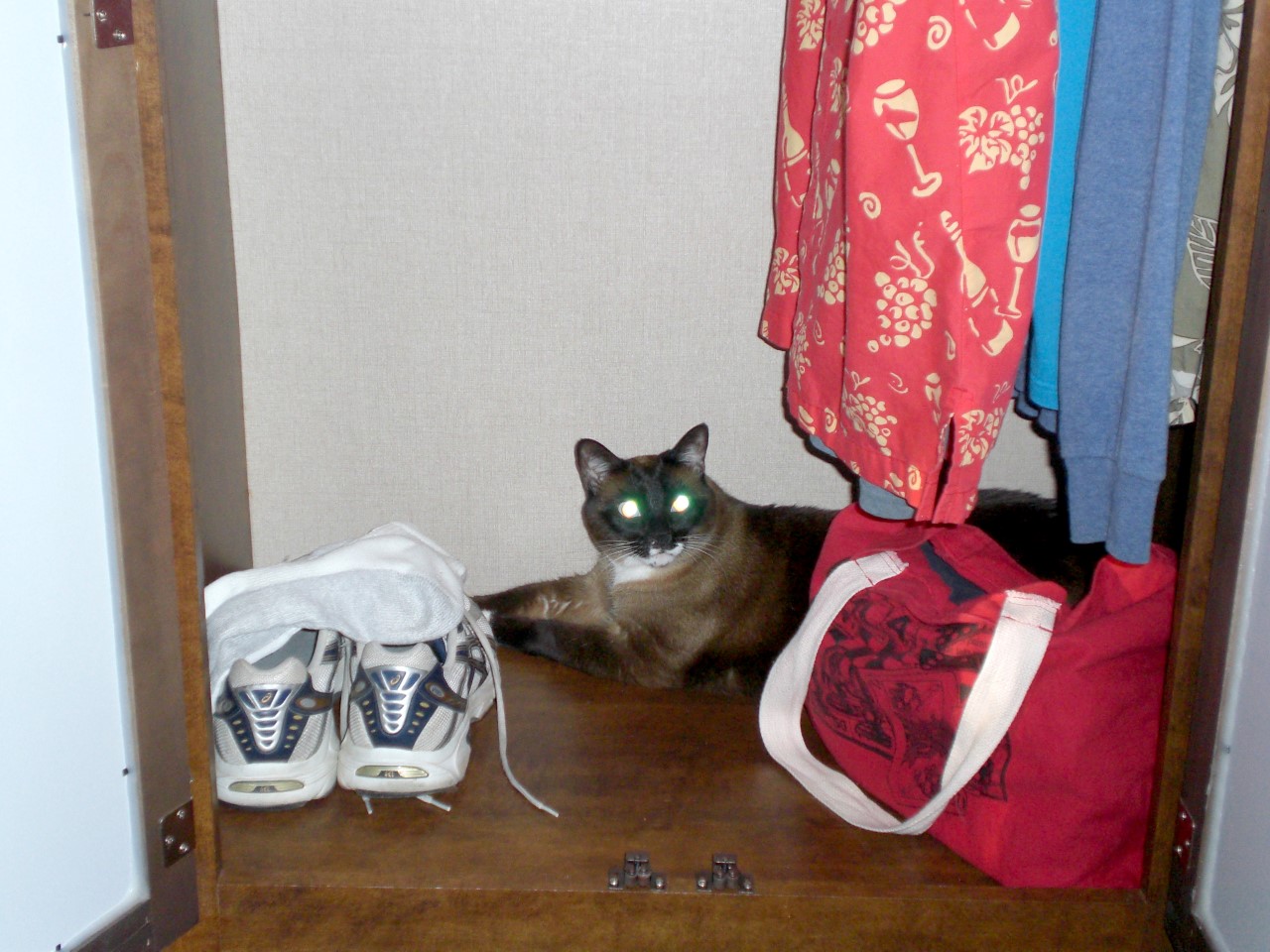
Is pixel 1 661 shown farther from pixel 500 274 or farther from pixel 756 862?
pixel 500 274

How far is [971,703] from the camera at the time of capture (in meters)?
0.97

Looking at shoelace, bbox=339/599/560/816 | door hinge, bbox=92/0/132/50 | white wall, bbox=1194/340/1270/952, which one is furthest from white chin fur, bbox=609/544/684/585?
door hinge, bbox=92/0/132/50

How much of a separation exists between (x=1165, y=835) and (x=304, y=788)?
0.87 metres

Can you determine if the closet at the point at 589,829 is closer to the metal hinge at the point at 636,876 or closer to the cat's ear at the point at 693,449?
the metal hinge at the point at 636,876

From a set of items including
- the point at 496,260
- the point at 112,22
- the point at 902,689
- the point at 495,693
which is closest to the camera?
the point at 112,22

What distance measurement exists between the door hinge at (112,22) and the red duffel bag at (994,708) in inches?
33.6

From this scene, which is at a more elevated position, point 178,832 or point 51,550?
point 51,550

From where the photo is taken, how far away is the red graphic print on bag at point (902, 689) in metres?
1.01

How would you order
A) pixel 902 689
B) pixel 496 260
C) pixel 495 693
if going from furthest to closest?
pixel 496 260 → pixel 495 693 → pixel 902 689

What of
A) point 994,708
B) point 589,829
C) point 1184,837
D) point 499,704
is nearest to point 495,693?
point 499,704

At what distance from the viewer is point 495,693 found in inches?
46.7

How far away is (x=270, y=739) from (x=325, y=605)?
16 cm

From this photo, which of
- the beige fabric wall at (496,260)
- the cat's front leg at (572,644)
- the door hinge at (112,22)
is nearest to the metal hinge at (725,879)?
the cat's front leg at (572,644)

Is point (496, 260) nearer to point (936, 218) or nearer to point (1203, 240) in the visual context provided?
point (936, 218)
